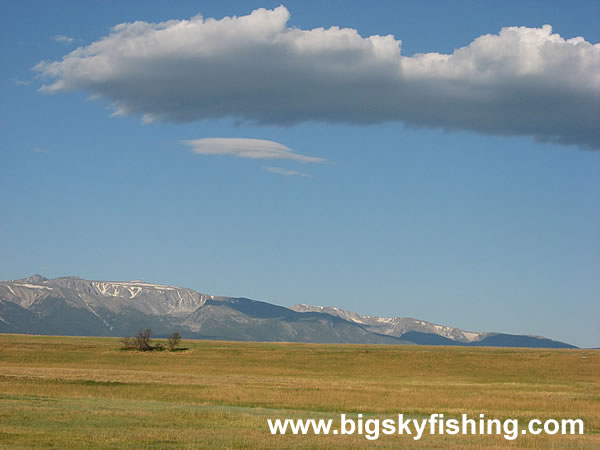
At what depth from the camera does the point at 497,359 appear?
13025 centimetres

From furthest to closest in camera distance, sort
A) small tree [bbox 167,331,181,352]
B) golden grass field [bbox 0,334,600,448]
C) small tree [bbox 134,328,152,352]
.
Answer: small tree [bbox 167,331,181,352] < small tree [bbox 134,328,152,352] < golden grass field [bbox 0,334,600,448]

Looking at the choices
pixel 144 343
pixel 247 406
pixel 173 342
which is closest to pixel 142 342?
pixel 144 343

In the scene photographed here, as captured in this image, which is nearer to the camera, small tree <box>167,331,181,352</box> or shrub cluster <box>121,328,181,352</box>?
shrub cluster <box>121,328,181,352</box>

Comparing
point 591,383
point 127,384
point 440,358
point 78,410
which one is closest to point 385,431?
point 78,410

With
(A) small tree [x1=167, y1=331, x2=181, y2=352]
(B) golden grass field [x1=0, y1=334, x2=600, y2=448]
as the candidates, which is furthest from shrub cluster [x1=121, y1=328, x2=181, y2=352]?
(B) golden grass field [x1=0, y1=334, x2=600, y2=448]

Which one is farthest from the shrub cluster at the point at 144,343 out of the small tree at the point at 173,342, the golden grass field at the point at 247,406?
the golden grass field at the point at 247,406

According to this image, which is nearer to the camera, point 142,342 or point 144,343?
point 144,343

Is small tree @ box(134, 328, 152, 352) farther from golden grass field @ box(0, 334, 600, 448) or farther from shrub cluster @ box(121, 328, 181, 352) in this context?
golden grass field @ box(0, 334, 600, 448)

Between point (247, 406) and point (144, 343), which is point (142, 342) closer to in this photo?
point (144, 343)

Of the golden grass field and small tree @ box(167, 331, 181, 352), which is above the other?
the golden grass field

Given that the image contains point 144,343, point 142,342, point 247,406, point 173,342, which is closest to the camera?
point 247,406

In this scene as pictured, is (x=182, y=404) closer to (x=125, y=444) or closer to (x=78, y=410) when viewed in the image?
(x=78, y=410)

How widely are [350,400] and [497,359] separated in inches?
3052

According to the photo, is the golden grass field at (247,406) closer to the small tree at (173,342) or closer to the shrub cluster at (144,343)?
the shrub cluster at (144,343)
